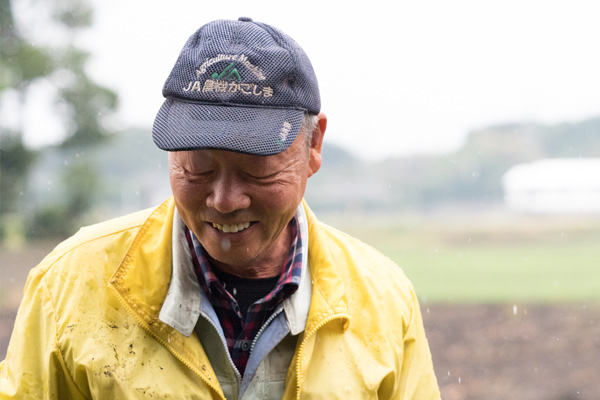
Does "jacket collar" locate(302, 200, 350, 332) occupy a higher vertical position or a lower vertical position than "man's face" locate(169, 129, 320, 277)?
lower

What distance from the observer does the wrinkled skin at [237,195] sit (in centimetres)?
177

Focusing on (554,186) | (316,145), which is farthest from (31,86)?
(554,186)

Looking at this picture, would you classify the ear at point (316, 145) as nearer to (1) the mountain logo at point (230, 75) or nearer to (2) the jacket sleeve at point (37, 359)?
(1) the mountain logo at point (230, 75)

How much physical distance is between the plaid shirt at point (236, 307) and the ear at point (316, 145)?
0.33m

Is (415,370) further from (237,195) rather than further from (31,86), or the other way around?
(31,86)

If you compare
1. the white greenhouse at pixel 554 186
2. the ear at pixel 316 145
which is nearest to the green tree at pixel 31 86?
the ear at pixel 316 145

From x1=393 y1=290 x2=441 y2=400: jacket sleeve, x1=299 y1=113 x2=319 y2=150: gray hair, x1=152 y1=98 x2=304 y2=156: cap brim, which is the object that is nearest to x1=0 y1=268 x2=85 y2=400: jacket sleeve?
x1=152 y1=98 x2=304 y2=156: cap brim

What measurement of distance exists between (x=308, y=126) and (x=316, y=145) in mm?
118

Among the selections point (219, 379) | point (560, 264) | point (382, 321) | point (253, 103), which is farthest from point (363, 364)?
point (560, 264)

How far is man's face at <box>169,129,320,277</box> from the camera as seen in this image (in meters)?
1.77

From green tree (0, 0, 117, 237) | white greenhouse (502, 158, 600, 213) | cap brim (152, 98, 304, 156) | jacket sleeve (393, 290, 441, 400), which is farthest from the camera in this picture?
white greenhouse (502, 158, 600, 213)

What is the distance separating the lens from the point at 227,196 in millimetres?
1763

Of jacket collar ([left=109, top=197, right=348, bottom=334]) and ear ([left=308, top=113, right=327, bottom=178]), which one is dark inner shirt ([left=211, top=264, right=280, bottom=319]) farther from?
ear ([left=308, top=113, right=327, bottom=178])

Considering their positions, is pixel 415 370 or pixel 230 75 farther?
pixel 415 370
